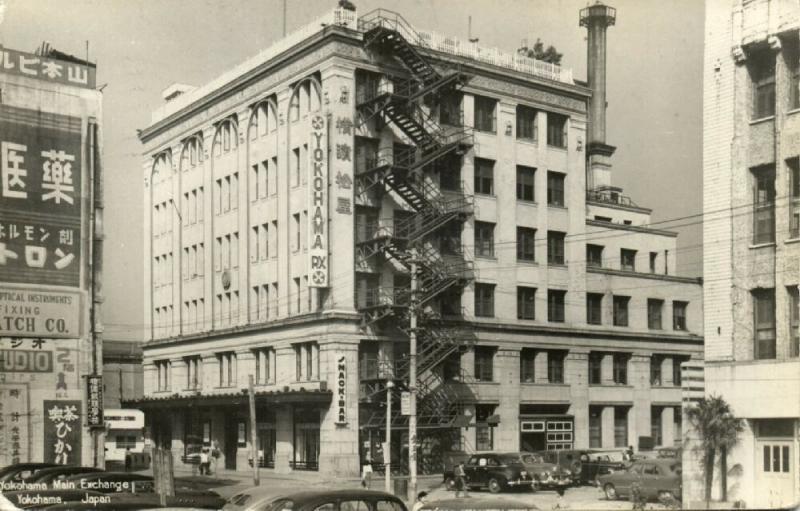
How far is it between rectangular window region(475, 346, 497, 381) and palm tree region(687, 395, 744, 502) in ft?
77.0

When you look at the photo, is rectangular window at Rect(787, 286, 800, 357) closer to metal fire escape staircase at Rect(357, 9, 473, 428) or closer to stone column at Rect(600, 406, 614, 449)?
metal fire escape staircase at Rect(357, 9, 473, 428)

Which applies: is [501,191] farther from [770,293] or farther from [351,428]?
[770,293]

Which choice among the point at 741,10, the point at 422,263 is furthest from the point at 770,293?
the point at 422,263

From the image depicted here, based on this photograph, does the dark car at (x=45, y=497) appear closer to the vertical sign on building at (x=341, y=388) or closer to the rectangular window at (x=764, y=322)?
the rectangular window at (x=764, y=322)

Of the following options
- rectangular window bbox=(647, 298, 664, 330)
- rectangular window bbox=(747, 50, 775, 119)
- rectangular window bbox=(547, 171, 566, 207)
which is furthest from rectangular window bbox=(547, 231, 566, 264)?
rectangular window bbox=(747, 50, 775, 119)

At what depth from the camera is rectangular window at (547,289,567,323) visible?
52469 mm

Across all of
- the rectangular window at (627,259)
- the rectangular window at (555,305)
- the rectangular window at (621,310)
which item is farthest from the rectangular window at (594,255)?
the rectangular window at (555,305)

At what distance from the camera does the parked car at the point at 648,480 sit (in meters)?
32.2

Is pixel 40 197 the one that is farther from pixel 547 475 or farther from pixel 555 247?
pixel 555 247

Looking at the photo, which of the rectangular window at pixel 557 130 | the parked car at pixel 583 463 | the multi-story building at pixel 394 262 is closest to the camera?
the parked car at pixel 583 463

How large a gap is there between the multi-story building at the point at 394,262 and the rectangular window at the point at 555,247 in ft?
0.63

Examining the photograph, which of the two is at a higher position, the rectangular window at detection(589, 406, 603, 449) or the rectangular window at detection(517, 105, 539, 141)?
the rectangular window at detection(517, 105, 539, 141)

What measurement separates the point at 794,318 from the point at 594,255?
28895 millimetres

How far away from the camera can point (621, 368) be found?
54.0 metres
